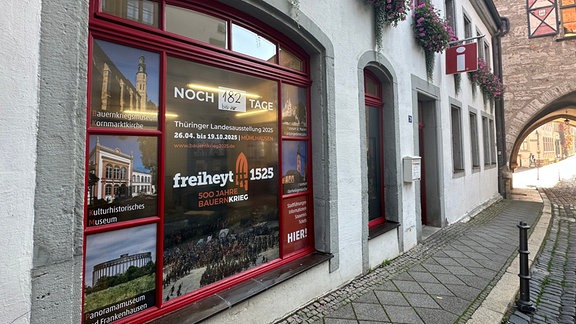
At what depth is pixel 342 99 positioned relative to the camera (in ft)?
13.5

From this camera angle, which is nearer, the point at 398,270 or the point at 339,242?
the point at 339,242

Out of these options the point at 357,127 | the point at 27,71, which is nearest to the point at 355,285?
the point at 357,127

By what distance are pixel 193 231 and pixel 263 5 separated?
2.34 meters

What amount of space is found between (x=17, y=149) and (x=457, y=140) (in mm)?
9410

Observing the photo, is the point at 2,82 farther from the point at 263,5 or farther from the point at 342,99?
the point at 342,99

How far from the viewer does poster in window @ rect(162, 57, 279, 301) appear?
262cm

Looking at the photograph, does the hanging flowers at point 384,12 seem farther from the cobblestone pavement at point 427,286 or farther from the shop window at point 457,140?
the shop window at point 457,140

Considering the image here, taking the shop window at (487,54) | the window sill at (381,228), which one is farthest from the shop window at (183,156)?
the shop window at (487,54)

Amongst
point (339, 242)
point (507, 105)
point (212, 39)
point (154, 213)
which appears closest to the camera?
point (154, 213)

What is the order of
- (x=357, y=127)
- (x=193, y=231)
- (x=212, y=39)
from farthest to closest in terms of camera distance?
(x=357, y=127)
(x=212, y=39)
(x=193, y=231)

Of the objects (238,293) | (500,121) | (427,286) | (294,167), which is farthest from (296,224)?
(500,121)

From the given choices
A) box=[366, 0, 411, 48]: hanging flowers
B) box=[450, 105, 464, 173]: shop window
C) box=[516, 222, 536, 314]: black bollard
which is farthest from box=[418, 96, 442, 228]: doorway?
box=[516, 222, 536, 314]: black bollard

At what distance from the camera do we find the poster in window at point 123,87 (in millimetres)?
2180

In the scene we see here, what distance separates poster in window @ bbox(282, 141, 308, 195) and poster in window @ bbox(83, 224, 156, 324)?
65.4 inches
